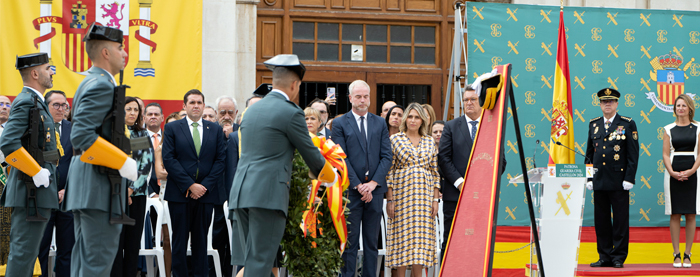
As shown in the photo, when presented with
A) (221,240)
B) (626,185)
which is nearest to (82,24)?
(221,240)

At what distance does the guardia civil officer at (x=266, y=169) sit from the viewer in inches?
145

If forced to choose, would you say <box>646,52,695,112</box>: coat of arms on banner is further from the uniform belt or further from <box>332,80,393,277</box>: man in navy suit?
the uniform belt

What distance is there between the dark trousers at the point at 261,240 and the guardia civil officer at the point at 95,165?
2.34 ft

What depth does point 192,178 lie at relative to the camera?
571 cm

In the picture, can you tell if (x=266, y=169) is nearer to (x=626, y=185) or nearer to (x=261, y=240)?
(x=261, y=240)

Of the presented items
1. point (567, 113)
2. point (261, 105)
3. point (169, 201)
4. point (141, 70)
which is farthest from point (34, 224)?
point (567, 113)

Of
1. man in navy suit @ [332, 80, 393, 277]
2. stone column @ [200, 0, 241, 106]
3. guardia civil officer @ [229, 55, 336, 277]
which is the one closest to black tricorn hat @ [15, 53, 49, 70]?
guardia civil officer @ [229, 55, 336, 277]

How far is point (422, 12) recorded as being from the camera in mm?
9484

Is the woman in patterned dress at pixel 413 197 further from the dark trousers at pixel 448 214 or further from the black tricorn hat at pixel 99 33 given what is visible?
the black tricorn hat at pixel 99 33

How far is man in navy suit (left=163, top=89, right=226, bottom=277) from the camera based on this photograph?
559 centimetres

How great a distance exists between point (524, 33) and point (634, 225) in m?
2.87

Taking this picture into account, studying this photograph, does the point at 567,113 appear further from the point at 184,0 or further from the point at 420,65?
the point at 184,0

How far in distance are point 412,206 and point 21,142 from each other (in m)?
3.08

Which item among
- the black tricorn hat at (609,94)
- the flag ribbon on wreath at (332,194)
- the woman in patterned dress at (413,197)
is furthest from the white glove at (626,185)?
the flag ribbon on wreath at (332,194)
